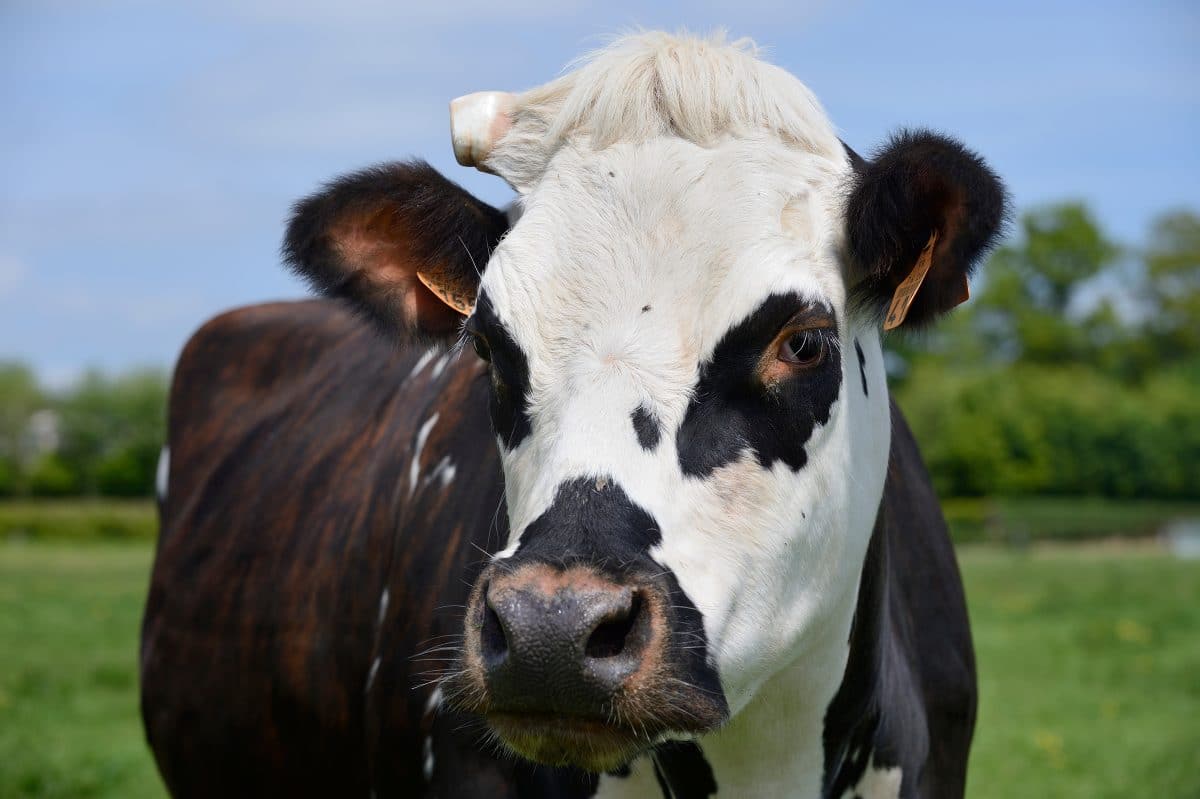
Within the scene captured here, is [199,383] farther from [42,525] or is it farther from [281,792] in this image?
[42,525]

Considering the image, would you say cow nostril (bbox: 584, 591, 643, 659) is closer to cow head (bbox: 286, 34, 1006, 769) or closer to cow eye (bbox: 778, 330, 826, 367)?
cow head (bbox: 286, 34, 1006, 769)

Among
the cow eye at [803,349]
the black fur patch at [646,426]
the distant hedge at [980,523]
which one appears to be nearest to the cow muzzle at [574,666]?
the black fur patch at [646,426]

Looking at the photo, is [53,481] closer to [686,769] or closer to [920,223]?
[686,769]

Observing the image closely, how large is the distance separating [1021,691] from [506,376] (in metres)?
9.36

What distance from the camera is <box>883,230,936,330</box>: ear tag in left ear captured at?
8.54 feet

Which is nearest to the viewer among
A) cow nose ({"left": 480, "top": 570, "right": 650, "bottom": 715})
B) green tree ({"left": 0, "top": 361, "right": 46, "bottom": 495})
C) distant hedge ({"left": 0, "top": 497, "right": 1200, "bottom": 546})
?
cow nose ({"left": 480, "top": 570, "right": 650, "bottom": 715})

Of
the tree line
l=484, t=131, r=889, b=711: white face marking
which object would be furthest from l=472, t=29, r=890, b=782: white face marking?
the tree line

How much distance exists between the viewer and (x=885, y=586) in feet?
10.2

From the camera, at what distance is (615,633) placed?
2125mm

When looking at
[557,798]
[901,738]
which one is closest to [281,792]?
[557,798]

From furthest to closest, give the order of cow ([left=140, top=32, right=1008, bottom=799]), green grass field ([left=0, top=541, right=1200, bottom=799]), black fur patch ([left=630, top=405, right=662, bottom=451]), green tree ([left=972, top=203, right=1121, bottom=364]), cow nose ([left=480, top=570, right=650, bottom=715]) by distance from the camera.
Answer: green tree ([left=972, top=203, right=1121, bottom=364])
green grass field ([left=0, top=541, right=1200, bottom=799])
black fur patch ([left=630, top=405, right=662, bottom=451])
cow ([left=140, top=32, right=1008, bottom=799])
cow nose ([left=480, top=570, right=650, bottom=715])

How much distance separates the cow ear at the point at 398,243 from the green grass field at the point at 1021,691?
533cm

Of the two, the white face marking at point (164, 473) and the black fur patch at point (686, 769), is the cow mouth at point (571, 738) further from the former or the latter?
the white face marking at point (164, 473)

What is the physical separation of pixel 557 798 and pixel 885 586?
915 mm
